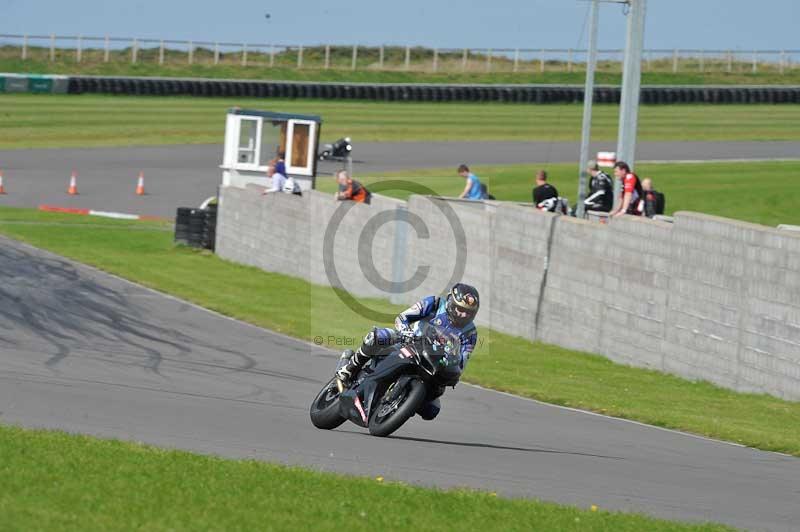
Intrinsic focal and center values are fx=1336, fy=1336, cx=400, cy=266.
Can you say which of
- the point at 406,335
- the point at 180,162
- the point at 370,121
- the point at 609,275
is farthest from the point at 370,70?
the point at 406,335

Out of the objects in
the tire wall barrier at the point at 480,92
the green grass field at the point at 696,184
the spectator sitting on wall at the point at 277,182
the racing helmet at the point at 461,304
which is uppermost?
the tire wall barrier at the point at 480,92

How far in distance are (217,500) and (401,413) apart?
10.2ft

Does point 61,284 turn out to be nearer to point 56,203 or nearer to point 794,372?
point 794,372

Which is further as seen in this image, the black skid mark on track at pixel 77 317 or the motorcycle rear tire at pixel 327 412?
the black skid mark on track at pixel 77 317

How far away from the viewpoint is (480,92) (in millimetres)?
64500

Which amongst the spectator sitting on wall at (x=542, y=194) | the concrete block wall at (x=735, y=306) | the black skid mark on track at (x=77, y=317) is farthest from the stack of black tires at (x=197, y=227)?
the concrete block wall at (x=735, y=306)

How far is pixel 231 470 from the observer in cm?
860

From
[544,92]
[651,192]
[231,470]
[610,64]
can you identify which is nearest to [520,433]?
[231,470]

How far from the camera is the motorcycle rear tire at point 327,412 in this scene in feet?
37.0

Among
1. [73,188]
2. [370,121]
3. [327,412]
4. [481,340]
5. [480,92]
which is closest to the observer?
[327,412]

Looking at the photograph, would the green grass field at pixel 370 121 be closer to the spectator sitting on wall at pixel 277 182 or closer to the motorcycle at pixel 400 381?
the spectator sitting on wall at pixel 277 182

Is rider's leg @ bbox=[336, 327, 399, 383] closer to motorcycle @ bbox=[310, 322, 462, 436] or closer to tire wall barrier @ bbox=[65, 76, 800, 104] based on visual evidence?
motorcycle @ bbox=[310, 322, 462, 436]

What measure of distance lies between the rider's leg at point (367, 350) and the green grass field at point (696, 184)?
2466cm

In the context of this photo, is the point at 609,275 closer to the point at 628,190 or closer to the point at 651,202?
the point at 628,190
